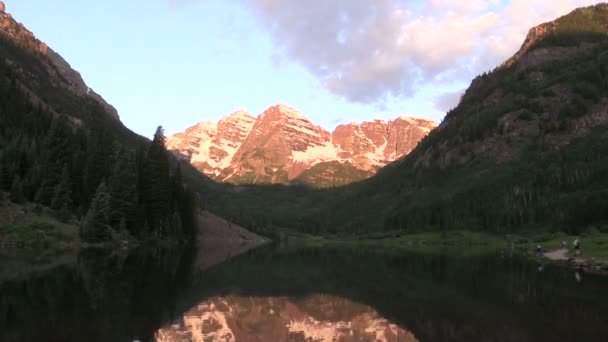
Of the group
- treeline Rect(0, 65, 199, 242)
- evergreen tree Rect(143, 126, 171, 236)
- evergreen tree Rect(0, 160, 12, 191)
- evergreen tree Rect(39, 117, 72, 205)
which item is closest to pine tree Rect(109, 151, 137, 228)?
treeline Rect(0, 65, 199, 242)

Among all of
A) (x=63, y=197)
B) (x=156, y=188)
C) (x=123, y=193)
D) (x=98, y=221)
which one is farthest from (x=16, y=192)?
(x=156, y=188)

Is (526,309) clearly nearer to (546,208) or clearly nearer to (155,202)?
(155,202)

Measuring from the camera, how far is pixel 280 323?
3078 cm

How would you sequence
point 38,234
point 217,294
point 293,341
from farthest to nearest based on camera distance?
1. point 38,234
2. point 217,294
3. point 293,341

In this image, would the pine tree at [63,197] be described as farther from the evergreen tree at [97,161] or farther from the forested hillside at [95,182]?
the evergreen tree at [97,161]

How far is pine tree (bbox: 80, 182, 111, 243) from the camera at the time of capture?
9083 cm

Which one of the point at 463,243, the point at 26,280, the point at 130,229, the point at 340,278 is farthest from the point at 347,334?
the point at 463,243

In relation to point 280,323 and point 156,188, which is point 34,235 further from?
point 280,323

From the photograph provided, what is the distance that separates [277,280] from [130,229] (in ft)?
209

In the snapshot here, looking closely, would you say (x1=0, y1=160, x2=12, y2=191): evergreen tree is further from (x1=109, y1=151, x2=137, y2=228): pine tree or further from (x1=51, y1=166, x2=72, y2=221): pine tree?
(x1=109, y1=151, x2=137, y2=228): pine tree

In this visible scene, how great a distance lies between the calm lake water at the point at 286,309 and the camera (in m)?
25.7

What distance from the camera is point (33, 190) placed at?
106 meters

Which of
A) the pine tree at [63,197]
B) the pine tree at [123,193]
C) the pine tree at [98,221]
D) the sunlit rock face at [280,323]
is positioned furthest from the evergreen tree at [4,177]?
the sunlit rock face at [280,323]

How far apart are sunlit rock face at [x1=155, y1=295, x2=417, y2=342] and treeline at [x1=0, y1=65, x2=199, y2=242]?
64.4 meters
